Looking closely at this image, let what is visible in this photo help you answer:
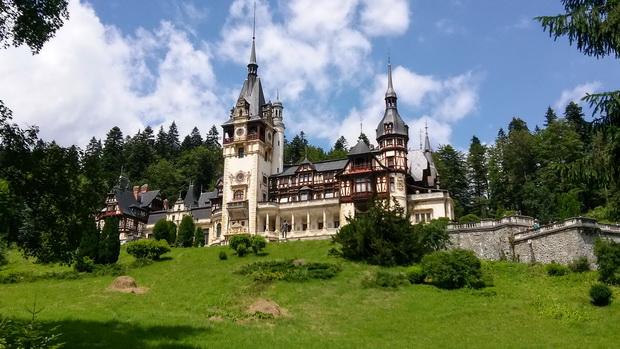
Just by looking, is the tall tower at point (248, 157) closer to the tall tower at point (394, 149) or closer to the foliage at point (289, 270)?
the tall tower at point (394, 149)

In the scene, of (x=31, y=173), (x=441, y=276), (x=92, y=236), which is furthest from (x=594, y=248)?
(x=92, y=236)

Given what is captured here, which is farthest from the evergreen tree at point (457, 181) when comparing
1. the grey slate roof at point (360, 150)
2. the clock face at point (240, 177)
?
the clock face at point (240, 177)

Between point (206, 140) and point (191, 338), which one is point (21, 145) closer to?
point (191, 338)

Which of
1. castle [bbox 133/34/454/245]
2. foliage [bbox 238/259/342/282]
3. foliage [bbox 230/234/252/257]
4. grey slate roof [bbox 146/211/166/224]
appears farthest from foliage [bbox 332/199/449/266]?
grey slate roof [bbox 146/211/166/224]

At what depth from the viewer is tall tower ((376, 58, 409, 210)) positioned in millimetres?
60906

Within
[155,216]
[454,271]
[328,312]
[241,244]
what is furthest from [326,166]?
[328,312]

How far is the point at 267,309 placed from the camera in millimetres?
27203

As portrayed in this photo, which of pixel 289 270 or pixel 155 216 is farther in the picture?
pixel 155 216

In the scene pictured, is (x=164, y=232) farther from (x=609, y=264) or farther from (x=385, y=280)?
(x=609, y=264)

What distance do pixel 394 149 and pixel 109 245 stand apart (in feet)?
108

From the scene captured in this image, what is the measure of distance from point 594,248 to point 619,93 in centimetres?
2789

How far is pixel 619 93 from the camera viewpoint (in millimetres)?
14195

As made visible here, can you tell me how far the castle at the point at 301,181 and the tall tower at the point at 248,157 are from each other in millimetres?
127

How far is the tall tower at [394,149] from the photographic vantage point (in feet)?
200
